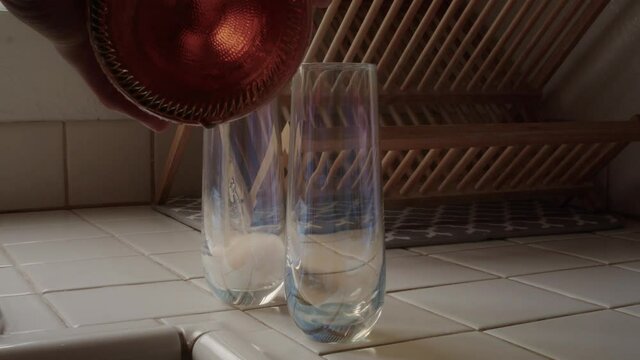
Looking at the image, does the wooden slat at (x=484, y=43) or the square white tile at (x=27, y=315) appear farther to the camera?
the wooden slat at (x=484, y=43)

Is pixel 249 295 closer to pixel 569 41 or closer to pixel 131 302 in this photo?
pixel 131 302

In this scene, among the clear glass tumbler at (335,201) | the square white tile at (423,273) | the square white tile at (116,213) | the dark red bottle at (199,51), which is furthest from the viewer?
the square white tile at (116,213)

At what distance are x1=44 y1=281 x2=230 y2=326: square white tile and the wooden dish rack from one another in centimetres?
30

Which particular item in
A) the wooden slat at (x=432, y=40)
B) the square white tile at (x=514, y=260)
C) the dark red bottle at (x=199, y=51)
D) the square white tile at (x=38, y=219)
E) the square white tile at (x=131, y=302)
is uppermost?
the wooden slat at (x=432, y=40)

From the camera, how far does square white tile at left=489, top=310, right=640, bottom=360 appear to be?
648 millimetres

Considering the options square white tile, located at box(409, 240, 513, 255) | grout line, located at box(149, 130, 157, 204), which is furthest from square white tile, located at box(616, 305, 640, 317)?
grout line, located at box(149, 130, 157, 204)

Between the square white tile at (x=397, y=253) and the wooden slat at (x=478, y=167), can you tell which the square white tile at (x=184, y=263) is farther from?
the wooden slat at (x=478, y=167)

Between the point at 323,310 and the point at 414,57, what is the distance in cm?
83

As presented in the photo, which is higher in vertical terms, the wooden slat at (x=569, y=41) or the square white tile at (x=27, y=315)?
the wooden slat at (x=569, y=41)

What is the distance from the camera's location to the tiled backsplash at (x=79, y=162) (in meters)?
1.33

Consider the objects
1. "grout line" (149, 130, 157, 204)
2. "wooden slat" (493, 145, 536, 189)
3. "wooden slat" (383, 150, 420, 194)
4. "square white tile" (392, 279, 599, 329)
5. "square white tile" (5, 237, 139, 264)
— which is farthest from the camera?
"grout line" (149, 130, 157, 204)

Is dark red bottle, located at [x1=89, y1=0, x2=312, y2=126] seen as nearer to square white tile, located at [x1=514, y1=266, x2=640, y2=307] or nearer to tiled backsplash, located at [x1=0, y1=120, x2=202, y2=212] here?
square white tile, located at [x1=514, y1=266, x2=640, y2=307]

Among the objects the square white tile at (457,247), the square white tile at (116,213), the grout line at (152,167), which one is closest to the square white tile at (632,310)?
the square white tile at (457,247)

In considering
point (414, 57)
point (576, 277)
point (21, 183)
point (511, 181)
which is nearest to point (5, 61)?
point (21, 183)
